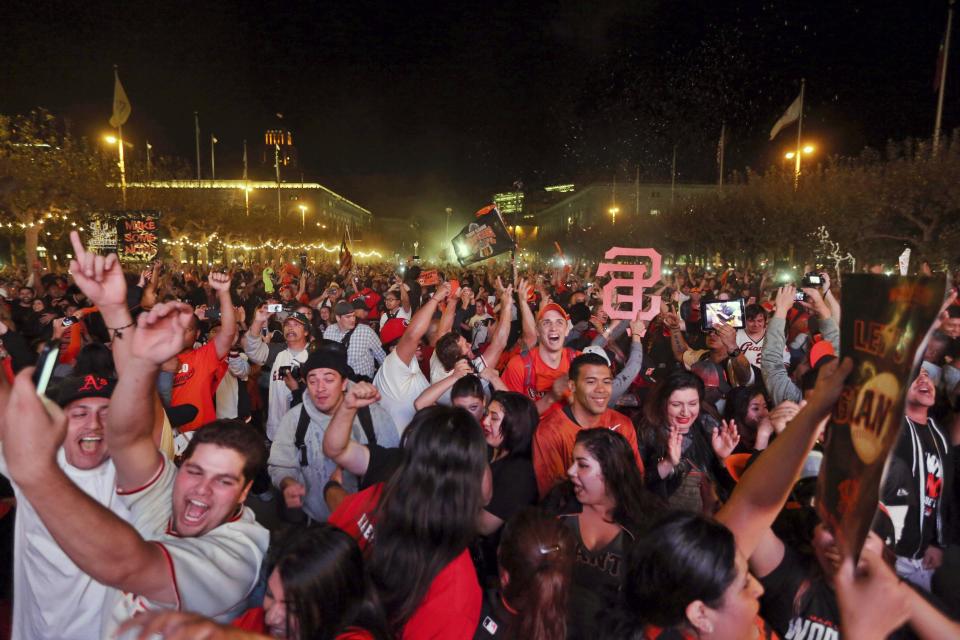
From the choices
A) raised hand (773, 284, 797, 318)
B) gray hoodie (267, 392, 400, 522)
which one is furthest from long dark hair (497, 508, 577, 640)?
raised hand (773, 284, 797, 318)

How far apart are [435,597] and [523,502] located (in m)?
1.33

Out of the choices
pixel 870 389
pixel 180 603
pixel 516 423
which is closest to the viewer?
pixel 870 389

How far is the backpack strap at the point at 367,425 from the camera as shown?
13.0 ft

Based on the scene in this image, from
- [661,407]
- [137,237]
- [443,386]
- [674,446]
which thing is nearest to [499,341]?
[443,386]

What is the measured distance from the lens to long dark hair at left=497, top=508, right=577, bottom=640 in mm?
2279

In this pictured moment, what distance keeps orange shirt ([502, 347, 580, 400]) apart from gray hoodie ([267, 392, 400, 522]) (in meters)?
1.91

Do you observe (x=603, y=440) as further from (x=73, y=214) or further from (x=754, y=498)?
(x=73, y=214)

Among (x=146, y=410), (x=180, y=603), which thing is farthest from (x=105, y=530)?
(x=146, y=410)

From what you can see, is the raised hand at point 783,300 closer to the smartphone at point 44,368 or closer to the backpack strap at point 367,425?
the backpack strap at point 367,425

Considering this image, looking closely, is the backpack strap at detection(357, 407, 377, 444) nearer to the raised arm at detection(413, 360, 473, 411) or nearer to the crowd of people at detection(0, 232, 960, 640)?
the crowd of people at detection(0, 232, 960, 640)

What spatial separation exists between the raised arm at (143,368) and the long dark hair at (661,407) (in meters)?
3.35

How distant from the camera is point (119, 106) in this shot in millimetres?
27203

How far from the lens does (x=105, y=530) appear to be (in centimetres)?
157

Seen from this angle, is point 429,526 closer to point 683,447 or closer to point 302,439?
point 302,439
